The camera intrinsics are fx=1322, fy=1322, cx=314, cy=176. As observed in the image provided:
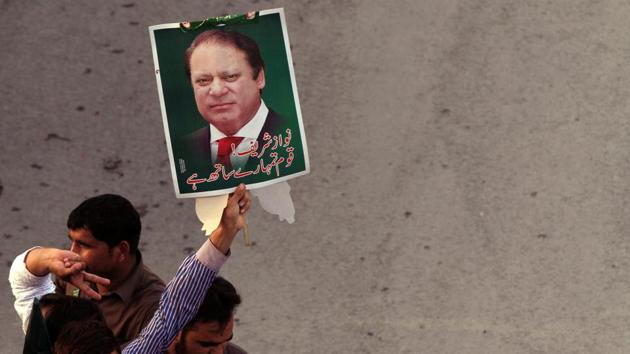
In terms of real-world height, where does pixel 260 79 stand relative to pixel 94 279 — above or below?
above

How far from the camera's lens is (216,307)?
301 cm

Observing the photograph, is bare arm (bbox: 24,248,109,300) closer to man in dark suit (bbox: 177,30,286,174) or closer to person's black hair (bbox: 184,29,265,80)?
man in dark suit (bbox: 177,30,286,174)

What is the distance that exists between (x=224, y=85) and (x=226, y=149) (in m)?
0.14

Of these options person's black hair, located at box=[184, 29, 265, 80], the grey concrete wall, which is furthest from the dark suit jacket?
the grey concrete wall

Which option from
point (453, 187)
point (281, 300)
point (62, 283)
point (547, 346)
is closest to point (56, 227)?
point (281, 300)

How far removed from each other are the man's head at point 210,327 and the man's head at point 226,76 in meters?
0.39

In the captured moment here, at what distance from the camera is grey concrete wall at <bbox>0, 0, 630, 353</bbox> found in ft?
14.1

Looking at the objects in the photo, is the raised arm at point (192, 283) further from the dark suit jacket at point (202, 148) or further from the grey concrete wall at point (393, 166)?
the grey concrete wall at point (393, 166)

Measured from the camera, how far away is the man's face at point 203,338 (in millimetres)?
2998

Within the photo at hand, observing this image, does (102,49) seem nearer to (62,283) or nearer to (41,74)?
(41,74)

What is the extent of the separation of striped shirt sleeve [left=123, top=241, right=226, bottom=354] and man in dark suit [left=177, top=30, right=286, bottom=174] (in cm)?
20

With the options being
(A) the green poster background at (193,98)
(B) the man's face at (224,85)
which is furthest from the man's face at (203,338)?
(B) the man's face at (224,85)

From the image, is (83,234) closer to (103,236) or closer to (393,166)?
(103,236)

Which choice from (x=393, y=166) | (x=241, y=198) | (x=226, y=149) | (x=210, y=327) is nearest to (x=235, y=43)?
(x=226, y=149)
